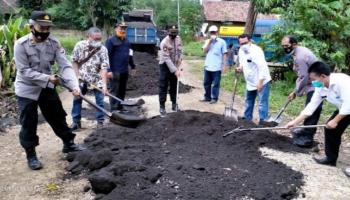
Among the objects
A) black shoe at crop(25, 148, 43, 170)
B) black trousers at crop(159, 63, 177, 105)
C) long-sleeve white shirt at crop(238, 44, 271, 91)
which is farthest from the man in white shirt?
black shoe at crop(25, 148, 43, 170)

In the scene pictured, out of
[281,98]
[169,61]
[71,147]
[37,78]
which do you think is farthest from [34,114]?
[281,98]

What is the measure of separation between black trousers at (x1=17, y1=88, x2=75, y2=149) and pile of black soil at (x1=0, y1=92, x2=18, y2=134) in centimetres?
224

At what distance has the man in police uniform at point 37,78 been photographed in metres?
5.24

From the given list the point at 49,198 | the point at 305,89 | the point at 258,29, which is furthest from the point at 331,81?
the point at 258,29

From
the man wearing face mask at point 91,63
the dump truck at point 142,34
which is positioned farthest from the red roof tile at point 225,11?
the man wearing face mask at point 91,63

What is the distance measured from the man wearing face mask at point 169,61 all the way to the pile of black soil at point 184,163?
130cm

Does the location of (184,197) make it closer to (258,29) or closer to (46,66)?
Result: (46,66)

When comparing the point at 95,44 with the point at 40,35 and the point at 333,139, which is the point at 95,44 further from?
the point at 333,139

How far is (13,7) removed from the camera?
32500mm

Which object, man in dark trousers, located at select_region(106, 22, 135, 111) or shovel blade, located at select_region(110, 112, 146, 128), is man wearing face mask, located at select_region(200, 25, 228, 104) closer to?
man in dark trousers, located at select_region(106, 22, 135, 111)

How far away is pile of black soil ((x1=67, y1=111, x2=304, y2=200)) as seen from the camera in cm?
441

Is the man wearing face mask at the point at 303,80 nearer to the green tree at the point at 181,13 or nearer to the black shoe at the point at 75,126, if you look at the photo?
the black shoe at the point at 75,126

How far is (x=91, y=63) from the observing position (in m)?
7.27

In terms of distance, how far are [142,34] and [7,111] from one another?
39.4 feet
